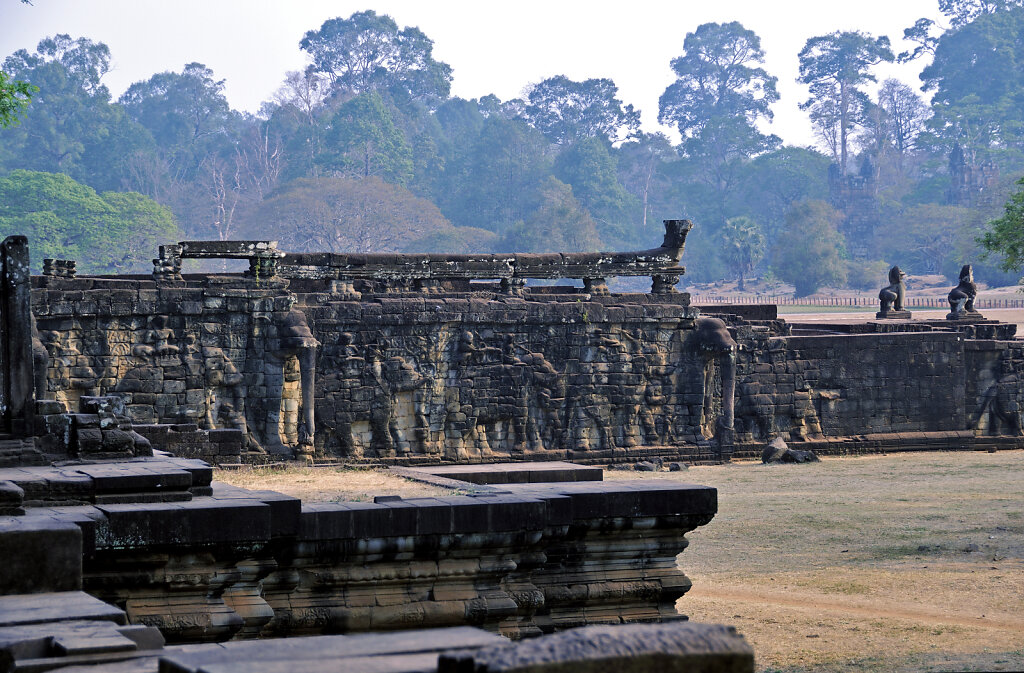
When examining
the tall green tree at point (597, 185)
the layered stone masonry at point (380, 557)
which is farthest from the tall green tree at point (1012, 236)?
the tall green tree at point (597, 185)

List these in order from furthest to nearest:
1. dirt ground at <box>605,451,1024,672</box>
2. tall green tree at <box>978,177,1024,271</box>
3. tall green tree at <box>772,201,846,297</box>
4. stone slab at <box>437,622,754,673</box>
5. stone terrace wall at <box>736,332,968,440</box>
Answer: tall green tree at <box>772,201,846,297</box> → stone terrace wall at <box>736,332,968,440</box> → tall green tree at <box>978,177,1024,271</box> → dirt ground at <box>605,451,1024,672</box> → stone slab at <box>437,622,754,673</box>

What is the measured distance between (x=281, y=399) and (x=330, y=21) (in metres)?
61.1

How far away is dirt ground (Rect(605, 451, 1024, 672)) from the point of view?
827 centimetres

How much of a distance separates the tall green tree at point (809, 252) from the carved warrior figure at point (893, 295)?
96.6 feet

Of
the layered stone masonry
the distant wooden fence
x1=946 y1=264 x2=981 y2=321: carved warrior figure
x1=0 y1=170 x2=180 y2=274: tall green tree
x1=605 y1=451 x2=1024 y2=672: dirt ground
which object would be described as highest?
x1=0 y1=170 x2=180 y2=274: tall green tree

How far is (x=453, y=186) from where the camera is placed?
68125 mm

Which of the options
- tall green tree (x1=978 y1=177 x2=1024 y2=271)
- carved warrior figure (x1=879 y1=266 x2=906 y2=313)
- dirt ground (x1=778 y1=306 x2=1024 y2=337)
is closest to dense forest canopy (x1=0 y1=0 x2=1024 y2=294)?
dirt ground (x1=778 y1=306 x2=1024 y2=337)

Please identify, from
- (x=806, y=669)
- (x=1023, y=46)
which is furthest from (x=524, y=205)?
(x=806, y=669)

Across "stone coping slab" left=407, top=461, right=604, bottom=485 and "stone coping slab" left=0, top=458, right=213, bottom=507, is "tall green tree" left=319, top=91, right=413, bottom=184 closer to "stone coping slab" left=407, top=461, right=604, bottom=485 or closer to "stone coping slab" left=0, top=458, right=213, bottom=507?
"stone coping slab" left=407, top=461, right=604, bottom=485

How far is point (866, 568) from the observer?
11.0m

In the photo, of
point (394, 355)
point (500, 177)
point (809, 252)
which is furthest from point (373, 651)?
point (500, 177)

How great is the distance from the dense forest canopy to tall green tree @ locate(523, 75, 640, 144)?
13cm

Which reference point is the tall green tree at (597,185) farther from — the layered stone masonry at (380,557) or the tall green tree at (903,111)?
the layered stone masonry at (380,557)

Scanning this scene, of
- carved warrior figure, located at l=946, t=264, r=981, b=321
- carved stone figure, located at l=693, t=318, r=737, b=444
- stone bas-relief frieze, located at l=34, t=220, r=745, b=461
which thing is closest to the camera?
stone bas-relief frieze, located at l=34, t=220, r=745, b=461
